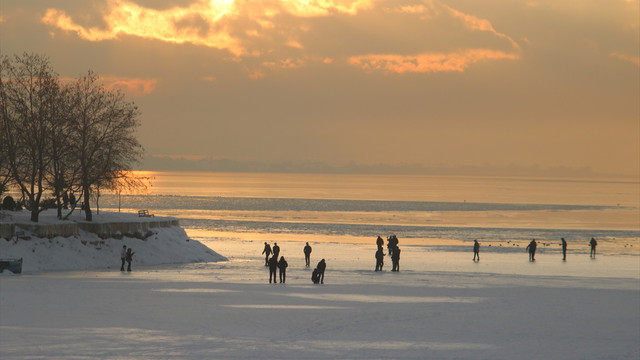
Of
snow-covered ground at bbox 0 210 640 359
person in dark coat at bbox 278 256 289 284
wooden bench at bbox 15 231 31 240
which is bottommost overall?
snow-covered ground at bbox 0 210 640 359

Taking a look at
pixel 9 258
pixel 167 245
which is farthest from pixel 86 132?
pixel 9 258

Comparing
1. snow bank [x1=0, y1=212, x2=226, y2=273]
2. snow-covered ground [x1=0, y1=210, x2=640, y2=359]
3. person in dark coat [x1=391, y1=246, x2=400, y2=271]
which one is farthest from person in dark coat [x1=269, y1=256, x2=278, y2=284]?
snow bank [x1=0, y1=212, x2=226, y2=273]

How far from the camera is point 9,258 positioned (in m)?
37.9

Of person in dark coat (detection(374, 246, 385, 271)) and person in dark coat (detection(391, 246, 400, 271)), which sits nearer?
person in dark coat (detection(374, 246, 385, 271))

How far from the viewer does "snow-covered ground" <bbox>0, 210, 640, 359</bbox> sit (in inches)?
772

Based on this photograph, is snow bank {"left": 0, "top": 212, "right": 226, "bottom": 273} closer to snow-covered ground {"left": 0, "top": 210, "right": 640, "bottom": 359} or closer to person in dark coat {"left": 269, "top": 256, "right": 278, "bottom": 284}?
snow-covered ground {"left": 0, "top": 210, "right": 640, "bottom": 359}

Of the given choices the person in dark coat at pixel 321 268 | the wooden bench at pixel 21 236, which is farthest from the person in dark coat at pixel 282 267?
the wooden bench at pixel 21 236

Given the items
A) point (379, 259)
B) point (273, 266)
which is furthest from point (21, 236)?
point (379, 259)

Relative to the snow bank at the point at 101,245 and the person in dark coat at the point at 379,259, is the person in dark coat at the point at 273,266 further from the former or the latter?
the snow bank at the point at 101,245

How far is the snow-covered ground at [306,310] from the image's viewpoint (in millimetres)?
19609

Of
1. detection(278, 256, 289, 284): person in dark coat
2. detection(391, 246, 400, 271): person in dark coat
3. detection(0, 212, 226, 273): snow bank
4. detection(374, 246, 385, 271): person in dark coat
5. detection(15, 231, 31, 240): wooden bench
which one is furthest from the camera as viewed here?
detection(15, 231, 31, 240): wooden bench

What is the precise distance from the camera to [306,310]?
25.5 m

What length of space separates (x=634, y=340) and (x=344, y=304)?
31.2 ft

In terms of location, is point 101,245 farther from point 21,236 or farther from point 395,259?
point 395,259
